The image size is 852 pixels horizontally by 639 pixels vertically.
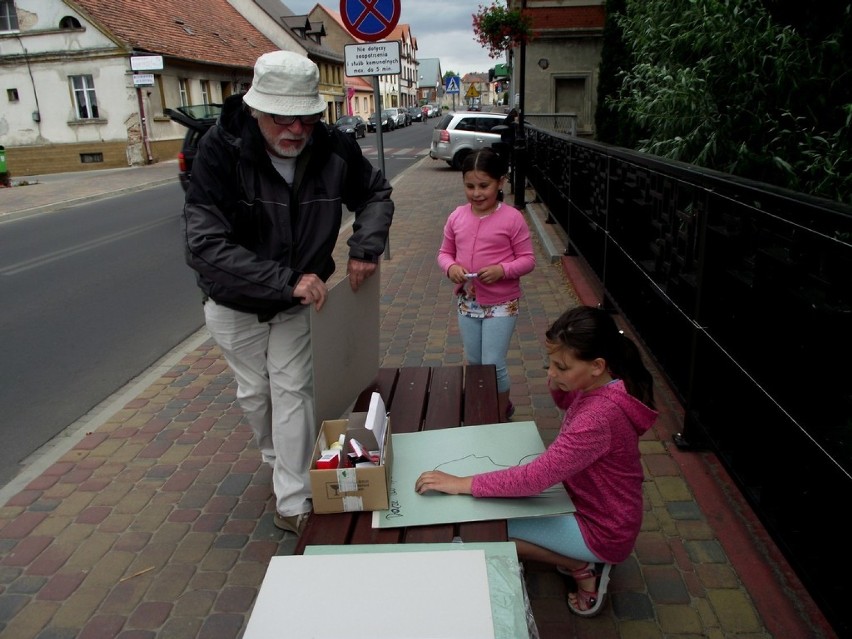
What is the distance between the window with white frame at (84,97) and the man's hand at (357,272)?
28.9m

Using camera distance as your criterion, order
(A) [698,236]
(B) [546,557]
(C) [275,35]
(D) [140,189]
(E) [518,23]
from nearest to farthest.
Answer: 1. (B) [546,557]
2. (A) [698,236]
3. (E) [518,23]
4. (D) [140,189]
5. (C) [275,35]

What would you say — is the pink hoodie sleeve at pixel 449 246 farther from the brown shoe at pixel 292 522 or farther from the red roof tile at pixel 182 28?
the red roof tile at pixel 182 28

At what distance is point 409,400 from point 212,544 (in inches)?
43.5

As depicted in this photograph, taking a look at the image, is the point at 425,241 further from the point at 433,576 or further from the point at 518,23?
the point at 433,576

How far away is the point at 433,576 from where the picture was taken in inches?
67.2

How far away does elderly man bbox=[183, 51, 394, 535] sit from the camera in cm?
262

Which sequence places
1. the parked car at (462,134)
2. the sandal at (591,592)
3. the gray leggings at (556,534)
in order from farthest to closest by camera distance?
the parked car at (462,134) < the sandal at (591,592) < the gray leggings at (556,534)

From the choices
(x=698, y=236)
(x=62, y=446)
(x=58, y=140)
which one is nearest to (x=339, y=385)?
(x=698, y=236)

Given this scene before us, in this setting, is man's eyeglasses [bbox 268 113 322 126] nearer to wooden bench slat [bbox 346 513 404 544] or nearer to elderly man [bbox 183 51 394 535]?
elderly man [bbox 183 51 394 535]

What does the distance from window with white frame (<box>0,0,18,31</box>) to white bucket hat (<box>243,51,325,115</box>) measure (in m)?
31.4

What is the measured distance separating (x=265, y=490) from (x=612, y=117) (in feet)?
47.9

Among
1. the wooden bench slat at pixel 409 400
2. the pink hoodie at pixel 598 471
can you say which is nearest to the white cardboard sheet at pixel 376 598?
the pink hoodie at pixel 598 471

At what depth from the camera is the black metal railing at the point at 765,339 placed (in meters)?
2.22

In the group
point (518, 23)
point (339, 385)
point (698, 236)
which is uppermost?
point (518, 23)
